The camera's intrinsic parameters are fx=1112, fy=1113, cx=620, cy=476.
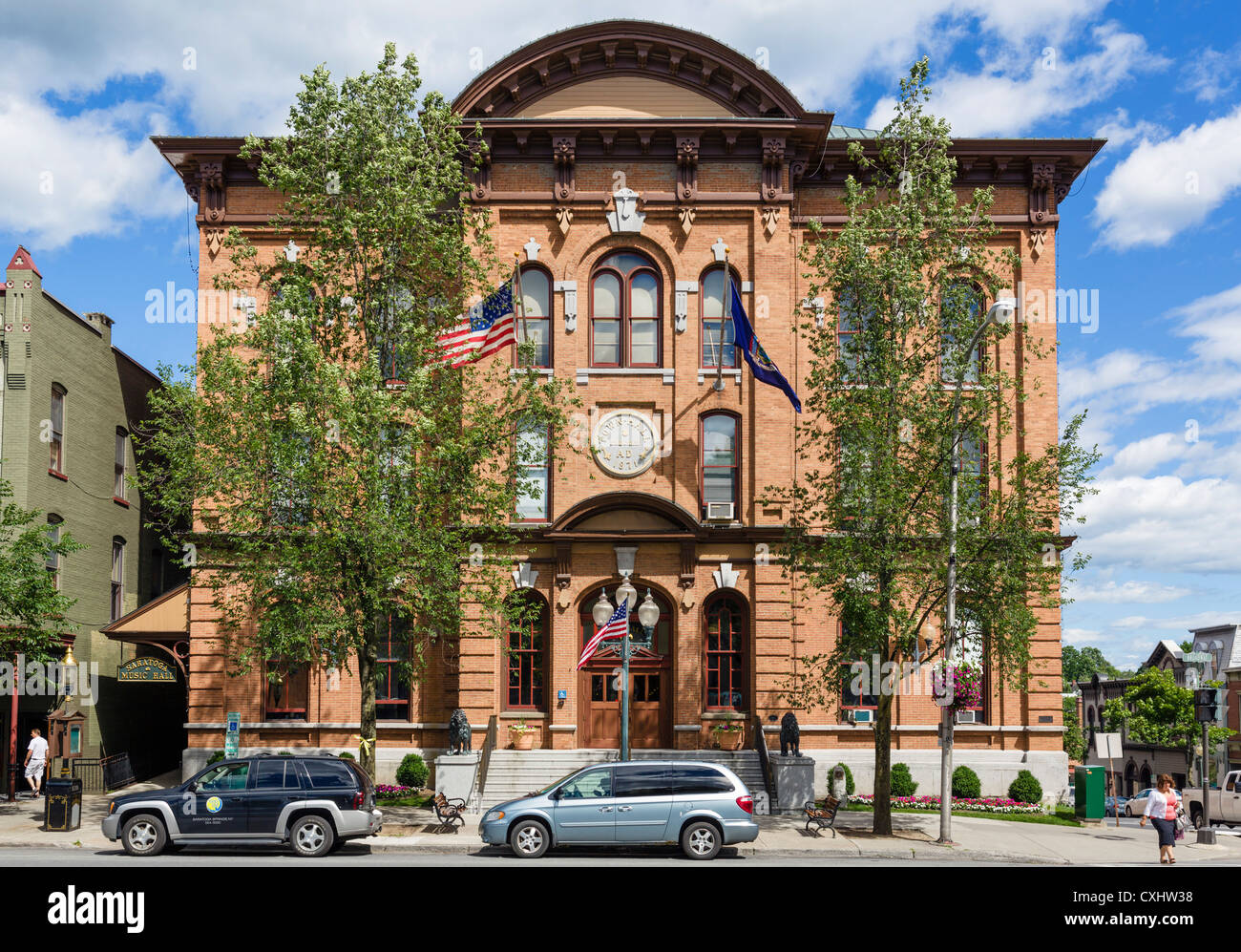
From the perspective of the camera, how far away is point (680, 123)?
29.7m

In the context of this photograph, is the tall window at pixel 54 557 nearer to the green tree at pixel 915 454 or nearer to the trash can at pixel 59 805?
the trash can at pixel 59 805

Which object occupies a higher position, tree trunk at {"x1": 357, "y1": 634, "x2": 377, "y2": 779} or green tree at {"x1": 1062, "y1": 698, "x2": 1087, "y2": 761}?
tree trunk at {"x1": 357, "y1": 634, "x2": 377, "y2": 779}

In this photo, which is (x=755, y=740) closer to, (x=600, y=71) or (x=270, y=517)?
(x=270, y=517)

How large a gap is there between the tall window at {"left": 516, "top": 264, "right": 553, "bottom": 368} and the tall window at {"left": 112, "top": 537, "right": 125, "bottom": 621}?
1487cm

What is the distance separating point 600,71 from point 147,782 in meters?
24.4

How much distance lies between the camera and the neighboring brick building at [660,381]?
29172 millimetres

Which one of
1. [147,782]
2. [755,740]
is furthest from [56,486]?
[755,740]

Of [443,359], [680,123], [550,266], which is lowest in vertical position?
[443,359]

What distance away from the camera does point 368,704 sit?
78.8 ft

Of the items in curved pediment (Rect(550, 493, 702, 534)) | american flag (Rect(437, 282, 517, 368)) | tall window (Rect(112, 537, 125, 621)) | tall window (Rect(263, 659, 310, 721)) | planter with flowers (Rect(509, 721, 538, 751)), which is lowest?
planter with flowers (Rect(509, 721, 538, 751))

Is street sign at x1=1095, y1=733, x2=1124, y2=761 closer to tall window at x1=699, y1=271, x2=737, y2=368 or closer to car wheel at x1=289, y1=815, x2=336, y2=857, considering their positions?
tall window at x1=699, y1=271, x2=737, y2=368

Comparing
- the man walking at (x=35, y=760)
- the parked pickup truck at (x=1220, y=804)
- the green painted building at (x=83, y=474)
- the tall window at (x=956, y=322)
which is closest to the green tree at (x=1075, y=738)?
the parked pickup truck at (x=1220, y=804)

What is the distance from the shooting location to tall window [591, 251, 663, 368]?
30328 millimetres

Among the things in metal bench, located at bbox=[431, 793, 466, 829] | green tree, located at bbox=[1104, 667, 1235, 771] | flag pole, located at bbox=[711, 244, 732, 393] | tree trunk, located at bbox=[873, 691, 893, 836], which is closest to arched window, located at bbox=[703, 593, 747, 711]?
flag pole, located at bbox=[711, 244, 732, 393]
